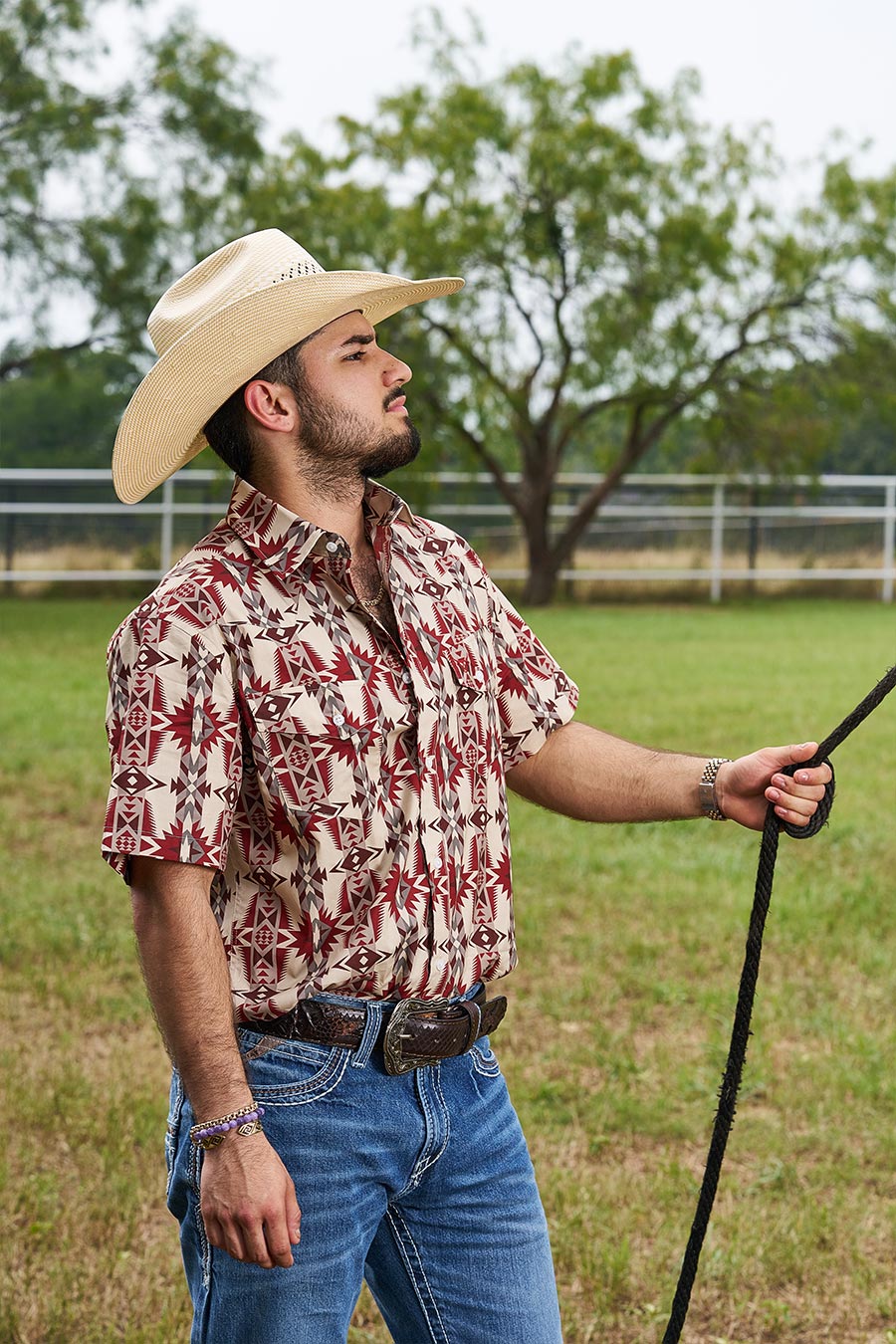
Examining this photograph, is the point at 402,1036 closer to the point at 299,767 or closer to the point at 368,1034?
the point at 368,1034

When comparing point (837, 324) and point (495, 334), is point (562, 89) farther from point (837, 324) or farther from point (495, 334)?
point (837, 324)

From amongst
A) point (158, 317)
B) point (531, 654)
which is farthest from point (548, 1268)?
point (158, 317)

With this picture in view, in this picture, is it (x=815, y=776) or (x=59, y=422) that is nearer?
(x=815, y=776)

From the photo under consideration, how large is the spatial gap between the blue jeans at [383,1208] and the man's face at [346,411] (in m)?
0.74

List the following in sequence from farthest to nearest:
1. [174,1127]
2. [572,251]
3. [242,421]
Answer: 1. [572,251]
2. [242,421]
3. [174,1127]

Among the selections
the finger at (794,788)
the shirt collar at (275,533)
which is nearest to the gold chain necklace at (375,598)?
the shirt collar at (275,533)

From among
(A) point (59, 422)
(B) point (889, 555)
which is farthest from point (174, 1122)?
(A) point (59, 422)

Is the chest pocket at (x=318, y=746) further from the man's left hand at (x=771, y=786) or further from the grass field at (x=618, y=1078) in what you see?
the grass field at (x=618, y=1078)

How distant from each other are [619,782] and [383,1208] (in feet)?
2.44

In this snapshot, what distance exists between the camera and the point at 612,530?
23844mm

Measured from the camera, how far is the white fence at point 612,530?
2227cm

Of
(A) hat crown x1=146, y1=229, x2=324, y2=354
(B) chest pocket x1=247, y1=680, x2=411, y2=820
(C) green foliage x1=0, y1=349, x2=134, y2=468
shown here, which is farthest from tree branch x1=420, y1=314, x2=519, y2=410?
(B) chest pocket x1=247, y1=680, x2=411, y2=820

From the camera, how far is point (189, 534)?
22.6 m

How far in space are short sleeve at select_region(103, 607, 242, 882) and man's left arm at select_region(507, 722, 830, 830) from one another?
0.65 m
